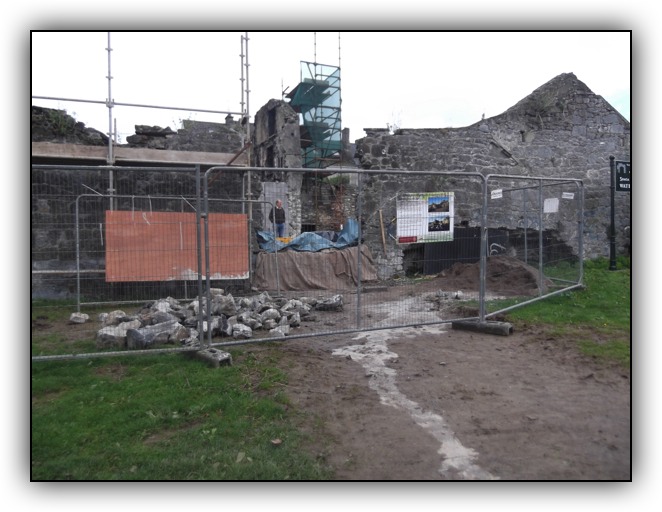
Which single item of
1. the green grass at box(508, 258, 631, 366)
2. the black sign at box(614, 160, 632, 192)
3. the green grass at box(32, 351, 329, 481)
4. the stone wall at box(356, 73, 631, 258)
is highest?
the stone wall at box(356, 73, 631, 258)

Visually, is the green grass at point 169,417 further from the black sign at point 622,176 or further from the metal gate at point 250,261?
the black sign at point 622,176

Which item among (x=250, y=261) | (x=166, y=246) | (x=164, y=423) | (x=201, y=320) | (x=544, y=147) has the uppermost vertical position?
(x=544, y=147)

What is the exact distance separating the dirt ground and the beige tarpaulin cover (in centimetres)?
470

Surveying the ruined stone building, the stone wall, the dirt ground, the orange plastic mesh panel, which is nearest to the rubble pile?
the orange plastic mesh panel

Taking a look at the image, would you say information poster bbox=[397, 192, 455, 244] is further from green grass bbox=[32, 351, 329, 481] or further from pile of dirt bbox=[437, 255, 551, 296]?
green grass bbox=[32, 351, 329, 481]

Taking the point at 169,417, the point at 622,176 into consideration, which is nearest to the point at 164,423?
the point at 169,417

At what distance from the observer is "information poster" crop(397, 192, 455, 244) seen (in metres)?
7.55

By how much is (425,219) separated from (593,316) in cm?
299

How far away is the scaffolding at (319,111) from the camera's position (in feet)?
72.1

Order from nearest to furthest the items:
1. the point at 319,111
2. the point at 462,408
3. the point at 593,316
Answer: the point at 462,408, the point at 593,316, the point at 319,111

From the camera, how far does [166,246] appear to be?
8391mm

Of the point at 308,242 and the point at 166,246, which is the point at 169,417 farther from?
the point at 308,242

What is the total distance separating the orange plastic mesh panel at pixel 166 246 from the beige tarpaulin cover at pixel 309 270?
1826 mm

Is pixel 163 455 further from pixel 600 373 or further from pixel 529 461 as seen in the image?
pixel 600 373
